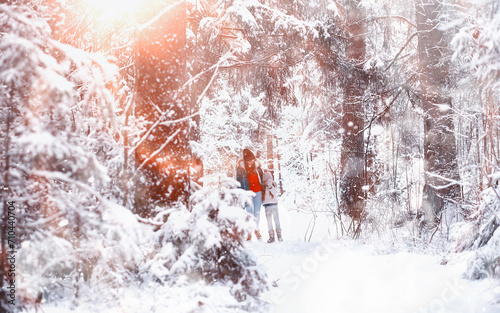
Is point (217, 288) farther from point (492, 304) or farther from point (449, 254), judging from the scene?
point (449, 254)

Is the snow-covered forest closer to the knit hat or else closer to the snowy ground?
the snowy ground

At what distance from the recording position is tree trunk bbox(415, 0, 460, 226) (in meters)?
9.23

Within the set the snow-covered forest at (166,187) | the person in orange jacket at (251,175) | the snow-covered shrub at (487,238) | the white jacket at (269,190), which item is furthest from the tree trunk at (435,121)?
the snow-covered shrub at (487,238)

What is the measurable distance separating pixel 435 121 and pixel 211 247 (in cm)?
733

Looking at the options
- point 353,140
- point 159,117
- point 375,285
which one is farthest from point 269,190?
point 159,117

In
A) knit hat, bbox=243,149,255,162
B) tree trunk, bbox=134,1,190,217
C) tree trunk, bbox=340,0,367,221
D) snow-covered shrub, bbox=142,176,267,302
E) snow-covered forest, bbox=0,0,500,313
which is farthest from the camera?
tree trunk, bbox=340,0,367,221

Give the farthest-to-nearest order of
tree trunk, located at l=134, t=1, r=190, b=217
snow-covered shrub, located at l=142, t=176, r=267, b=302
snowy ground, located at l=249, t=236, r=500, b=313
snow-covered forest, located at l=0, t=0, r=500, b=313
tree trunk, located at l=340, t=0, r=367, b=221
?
1. tree trunk, located at l=340, t=0, r=367, b=221
2. tree trunk, located at l=134, t=1, r=190, b=217
3. snowy ground, located at l=249, t=236, r=500, b=313
4. snow-covered shrub, located at l=142, t=176, r=267, b=302
5. snow-covered forest, located at l=0, t=0, r=500, b=313

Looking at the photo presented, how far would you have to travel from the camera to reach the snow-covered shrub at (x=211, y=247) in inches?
136

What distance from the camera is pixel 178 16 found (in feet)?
14.8

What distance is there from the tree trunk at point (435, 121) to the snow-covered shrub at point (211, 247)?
676 centimetres

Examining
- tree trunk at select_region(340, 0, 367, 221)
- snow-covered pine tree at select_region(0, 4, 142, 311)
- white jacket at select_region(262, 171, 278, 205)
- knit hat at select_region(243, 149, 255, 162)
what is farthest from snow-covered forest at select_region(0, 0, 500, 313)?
tree trunk at select_region(340, 0, 367, 221)

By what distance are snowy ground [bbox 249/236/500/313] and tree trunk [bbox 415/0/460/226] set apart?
3519 millimetres

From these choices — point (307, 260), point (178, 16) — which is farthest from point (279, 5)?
point (307, 260)

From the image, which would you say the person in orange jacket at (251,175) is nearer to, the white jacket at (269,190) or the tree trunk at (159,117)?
the white jacket at (269,190)
